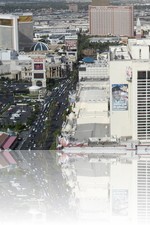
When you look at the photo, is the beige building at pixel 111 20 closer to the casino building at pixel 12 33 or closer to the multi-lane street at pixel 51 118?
the casino building at pixel 12 33

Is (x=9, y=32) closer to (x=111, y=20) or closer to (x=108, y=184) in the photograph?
(x=111, y=20)

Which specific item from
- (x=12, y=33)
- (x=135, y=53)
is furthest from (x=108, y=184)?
(x=12, y=33)

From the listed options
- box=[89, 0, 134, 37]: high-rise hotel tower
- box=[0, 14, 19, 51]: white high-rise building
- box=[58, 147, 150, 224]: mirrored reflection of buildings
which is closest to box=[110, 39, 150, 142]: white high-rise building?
box=[58, 147, 150, 224]: mirrored reflection of buildings

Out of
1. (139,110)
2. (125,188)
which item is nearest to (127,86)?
(139,110)

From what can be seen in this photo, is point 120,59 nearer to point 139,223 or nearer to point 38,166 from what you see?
point 38,166

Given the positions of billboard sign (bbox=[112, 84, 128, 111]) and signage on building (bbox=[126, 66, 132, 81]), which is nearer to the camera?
signage on building (bbox=[126, 66, 132, 81])

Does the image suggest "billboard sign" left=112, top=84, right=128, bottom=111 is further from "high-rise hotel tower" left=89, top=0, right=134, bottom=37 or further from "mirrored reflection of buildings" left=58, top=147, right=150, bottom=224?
"high-rise hotel tower" left=89, top=0, right=134, bottom=37

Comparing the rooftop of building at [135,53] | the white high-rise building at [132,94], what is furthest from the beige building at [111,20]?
the white high-rise building at [132,94]
